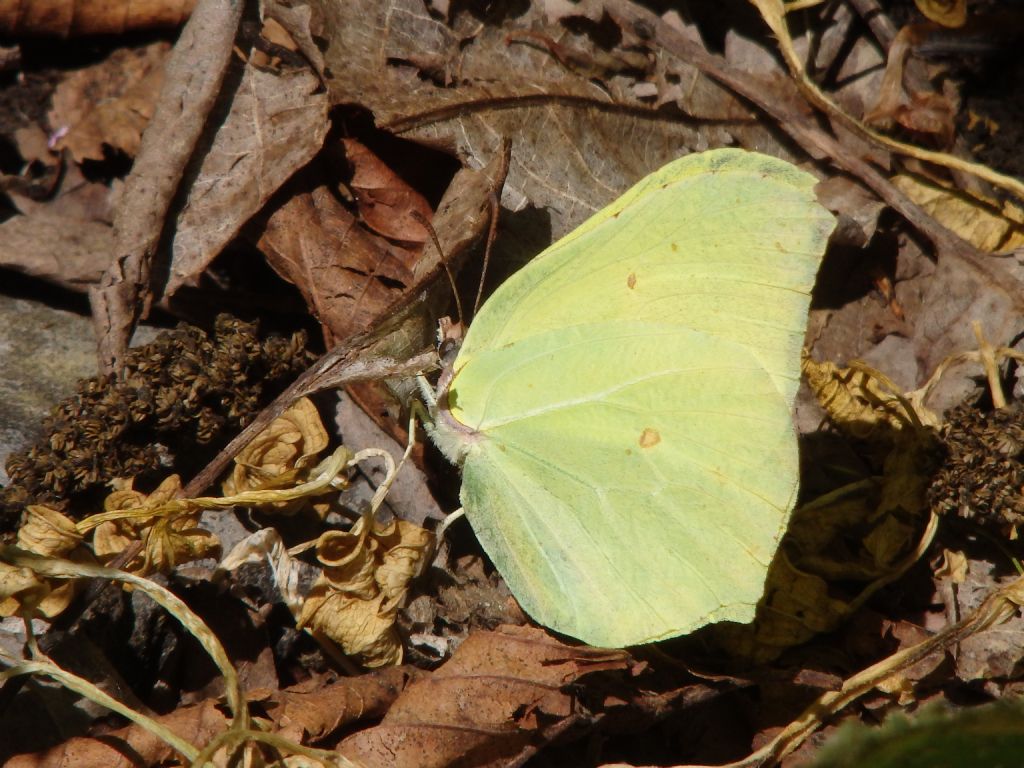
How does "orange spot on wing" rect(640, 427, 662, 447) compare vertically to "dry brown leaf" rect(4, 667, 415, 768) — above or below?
above

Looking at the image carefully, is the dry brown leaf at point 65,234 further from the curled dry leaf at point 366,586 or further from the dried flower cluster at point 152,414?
the curled dry leaf at point 366,586

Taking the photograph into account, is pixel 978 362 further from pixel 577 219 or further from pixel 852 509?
pixel 577 219

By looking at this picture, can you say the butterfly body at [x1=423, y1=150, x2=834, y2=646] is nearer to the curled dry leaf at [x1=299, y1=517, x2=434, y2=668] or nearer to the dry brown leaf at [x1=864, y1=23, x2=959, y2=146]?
the curled dry leaf at [x1=299, y1=517, x2=434, y2=668]

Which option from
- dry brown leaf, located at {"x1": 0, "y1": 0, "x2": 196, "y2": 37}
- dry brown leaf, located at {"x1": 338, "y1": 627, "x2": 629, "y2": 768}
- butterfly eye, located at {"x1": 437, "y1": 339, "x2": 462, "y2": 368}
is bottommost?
dry brown leaf, located at {"x1": 338, "y1": 627, "x2": 629, "y2": 768}

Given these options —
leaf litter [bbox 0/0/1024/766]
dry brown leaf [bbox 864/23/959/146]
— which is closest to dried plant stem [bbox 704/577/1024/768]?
leaf litter [bbox 0/0/1024/766]

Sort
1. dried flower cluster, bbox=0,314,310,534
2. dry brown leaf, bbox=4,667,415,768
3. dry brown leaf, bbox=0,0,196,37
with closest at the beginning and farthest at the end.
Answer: dry brown leaf, bbox=4,667,415,768 < dried flower cluster, bbox=0,314,310,534 < dry brown leaf, bbox=0,0,196,37

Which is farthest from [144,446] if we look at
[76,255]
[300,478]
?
[76,255]

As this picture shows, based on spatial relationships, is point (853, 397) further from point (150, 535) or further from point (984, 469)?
point (150, 535)
